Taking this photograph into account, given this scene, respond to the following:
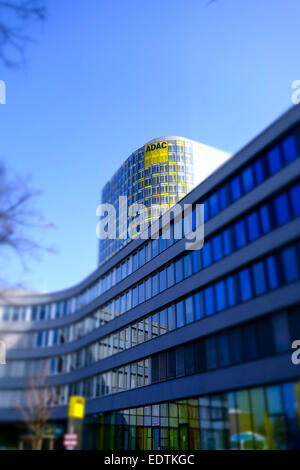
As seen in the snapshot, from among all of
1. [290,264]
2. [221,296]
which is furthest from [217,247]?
[290,264]

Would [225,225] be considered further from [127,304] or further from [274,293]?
[127,304]

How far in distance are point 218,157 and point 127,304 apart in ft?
26.3

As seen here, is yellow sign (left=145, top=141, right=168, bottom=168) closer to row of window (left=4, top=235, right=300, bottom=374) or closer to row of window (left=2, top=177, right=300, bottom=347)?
row of window (left=2, top=177, right=300, bottom=347)

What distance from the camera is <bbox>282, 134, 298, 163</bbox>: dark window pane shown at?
42.6 feet

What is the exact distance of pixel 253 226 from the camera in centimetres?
1430

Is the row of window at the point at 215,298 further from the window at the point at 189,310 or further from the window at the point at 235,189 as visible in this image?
the window at the point at 235,189

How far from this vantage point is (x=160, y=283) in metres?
18.6

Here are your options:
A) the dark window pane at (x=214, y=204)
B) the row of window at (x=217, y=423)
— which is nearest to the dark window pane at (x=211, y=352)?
the row of window at (x=217, y=423)

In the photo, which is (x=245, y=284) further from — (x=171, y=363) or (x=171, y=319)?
(x=171, y=363)

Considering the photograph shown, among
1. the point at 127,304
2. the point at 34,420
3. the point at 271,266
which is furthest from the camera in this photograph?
the point at 34,420

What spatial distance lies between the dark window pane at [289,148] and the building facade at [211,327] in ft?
0.15

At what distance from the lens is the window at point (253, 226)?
13.9 metres
